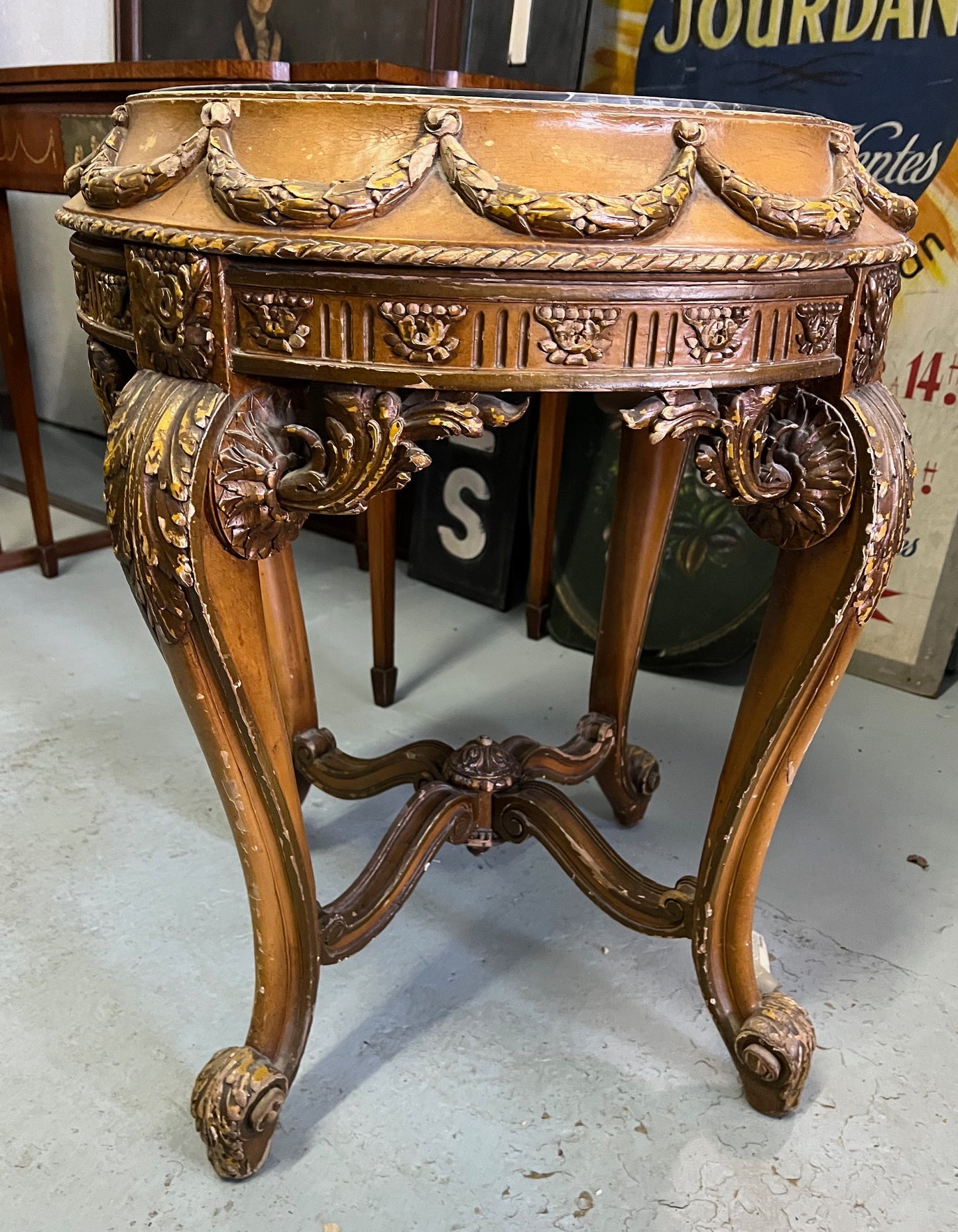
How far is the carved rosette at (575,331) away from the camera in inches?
22.4

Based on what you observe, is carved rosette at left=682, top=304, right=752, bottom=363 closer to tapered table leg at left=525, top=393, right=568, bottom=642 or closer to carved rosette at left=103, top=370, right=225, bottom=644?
carved rosette at left=103, top=370, right=225, bottom=644

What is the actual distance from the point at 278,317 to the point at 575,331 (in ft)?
0.58

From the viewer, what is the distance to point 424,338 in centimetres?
57

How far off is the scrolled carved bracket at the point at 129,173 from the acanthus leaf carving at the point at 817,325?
387 millimetres

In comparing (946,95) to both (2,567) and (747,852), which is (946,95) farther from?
(2,567)

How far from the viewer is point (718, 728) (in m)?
1.54

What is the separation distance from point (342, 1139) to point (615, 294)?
727mm

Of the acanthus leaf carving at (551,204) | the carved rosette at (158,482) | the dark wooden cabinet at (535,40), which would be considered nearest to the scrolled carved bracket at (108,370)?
the carved rosette at (158,482)

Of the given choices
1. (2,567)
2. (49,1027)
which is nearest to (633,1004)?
(49,1027)

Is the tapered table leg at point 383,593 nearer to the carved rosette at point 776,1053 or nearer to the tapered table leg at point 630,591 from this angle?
the tapered table leg at point 630,591

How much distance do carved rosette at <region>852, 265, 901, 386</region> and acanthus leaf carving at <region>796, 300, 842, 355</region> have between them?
0.03 m

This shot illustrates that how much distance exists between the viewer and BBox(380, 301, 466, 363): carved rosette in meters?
0.57

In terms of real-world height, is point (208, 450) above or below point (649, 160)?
→ below

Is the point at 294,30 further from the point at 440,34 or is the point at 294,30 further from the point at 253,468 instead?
the point at 253,468
